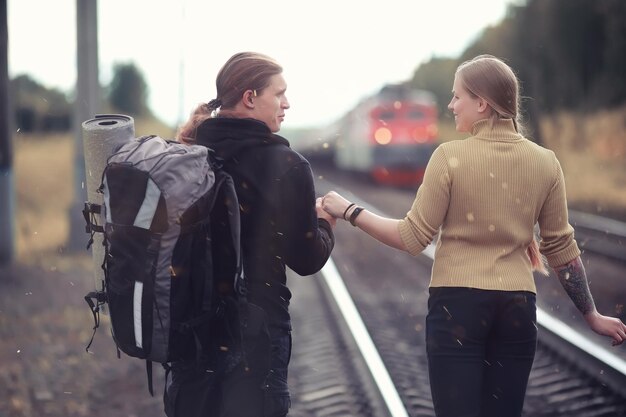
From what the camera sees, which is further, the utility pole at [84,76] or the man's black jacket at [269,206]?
the utility pole at [84,76]

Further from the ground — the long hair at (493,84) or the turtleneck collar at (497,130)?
the long hair at (493,84)

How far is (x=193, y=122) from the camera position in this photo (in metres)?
2.95

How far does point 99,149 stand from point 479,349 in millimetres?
1411

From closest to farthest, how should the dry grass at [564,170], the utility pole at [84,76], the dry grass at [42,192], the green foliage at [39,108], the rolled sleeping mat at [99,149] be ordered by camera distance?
the rolled sleeping mat at [99,149], the utility pole at [84,76], the dry grass at [42,192], the dry grass at [564,170], the green foliage at [39,108]

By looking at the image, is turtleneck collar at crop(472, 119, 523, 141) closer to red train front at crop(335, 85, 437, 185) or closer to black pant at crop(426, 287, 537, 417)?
black pant at crop(426, 287, 537, 417)

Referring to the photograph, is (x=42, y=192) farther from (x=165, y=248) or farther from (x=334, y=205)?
(x=165, y=248)

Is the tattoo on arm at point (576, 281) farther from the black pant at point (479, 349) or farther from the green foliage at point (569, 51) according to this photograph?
the green foliage at point (569, 51)

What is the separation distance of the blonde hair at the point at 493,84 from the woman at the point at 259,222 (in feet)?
1.97

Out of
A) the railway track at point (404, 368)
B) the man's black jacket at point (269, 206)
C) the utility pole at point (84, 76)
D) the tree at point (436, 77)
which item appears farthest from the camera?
the tree at point (436, 77)

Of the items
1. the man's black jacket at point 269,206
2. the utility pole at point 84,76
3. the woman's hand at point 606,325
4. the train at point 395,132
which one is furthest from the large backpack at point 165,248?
the train at point 395,132

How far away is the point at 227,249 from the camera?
2650 millimetres

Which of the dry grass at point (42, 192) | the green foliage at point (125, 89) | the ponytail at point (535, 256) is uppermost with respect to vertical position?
the ponytail at point (535, 256)

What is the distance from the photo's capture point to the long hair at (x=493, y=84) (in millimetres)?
2750

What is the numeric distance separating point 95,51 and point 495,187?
982 cm
